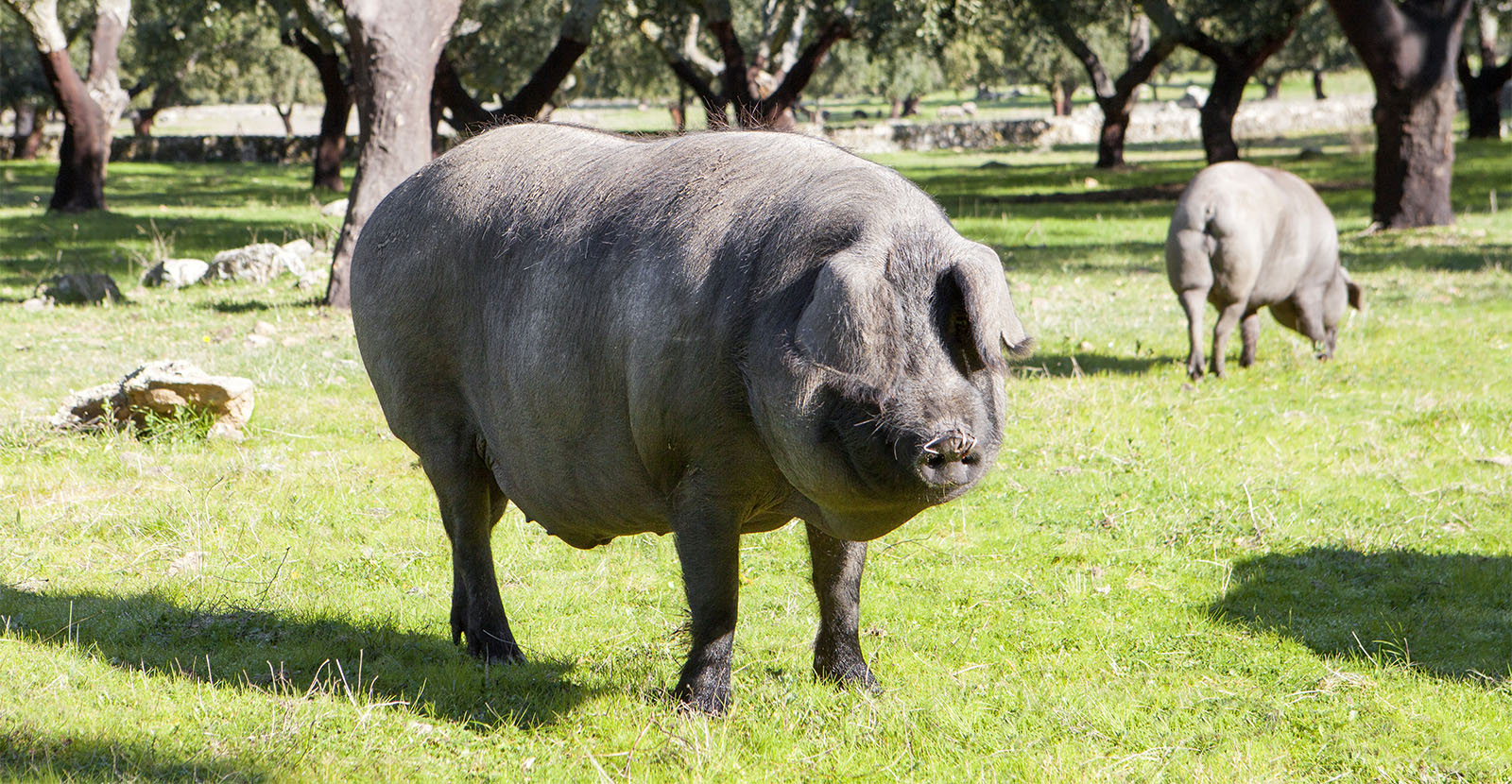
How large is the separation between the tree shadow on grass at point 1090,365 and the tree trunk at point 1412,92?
384 inches

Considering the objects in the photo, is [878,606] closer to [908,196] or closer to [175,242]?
[908,196]

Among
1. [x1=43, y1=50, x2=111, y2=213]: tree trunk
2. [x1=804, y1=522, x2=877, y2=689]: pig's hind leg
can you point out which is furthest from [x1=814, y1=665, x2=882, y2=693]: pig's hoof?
[x1=43, y1=50, x2=111, y2=213]: tree trunk

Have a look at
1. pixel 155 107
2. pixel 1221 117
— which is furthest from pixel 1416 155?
pixel 155 107

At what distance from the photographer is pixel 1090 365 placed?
10469 millimetres

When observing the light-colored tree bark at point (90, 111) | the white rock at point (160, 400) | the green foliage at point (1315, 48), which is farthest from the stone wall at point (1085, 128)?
the white rock at point (160, 400)

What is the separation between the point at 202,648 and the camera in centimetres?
480

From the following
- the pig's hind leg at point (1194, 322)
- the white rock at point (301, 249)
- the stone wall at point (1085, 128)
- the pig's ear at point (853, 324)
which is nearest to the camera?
the pig's ear at point (853, 324)

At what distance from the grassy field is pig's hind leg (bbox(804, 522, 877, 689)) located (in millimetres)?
117

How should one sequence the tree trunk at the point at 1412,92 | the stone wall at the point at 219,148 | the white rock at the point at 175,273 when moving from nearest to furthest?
the white rock at the point at 175,273 → the tree trunk at the point at 1412,92 → the stone wall at the point at 219,148

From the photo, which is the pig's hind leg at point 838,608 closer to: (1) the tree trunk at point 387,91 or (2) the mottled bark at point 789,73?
(1) the tree trunk at point 387,91

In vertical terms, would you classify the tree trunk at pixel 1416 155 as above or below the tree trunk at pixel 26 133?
below

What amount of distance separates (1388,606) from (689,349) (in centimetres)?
371

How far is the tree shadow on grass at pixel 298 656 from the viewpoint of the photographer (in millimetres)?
4336

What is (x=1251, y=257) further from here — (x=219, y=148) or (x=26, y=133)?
(x=26, y=133)
